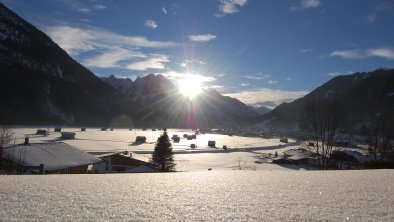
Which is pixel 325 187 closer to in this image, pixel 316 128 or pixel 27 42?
pixel 316 128

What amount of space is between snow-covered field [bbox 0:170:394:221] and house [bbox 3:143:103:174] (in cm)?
1899

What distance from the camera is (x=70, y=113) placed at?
18312 cm

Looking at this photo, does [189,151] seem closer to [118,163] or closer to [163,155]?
[163,155]

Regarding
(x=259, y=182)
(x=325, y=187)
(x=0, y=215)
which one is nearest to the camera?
(x=0, y=215)

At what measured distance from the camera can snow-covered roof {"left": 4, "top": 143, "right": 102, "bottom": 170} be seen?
2710 cm

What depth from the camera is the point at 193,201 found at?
6.21m

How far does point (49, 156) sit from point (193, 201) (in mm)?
26775

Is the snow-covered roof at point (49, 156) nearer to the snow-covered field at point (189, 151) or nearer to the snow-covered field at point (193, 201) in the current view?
the snow-covered field at point (189, 151)

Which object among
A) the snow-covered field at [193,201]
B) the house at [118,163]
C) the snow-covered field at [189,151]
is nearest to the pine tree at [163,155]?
the snow-covered field at [189,151]

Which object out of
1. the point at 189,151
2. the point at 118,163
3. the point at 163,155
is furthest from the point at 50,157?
the point at 189,151

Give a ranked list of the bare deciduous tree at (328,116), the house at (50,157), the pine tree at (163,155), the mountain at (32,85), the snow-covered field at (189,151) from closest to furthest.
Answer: the house at (50,157) < the bare deciduous tree at (328,116) < the pine tree at (163,155) < the snow-covered field at (189,151) < the mountain at (32,85)

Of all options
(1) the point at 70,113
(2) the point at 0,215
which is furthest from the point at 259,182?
(1) the point at 70,113

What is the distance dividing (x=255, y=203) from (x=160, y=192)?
202cm

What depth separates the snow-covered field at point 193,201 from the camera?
16.8 ft
